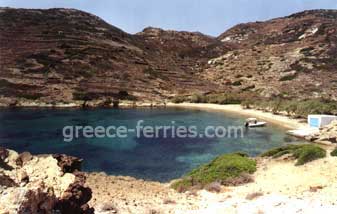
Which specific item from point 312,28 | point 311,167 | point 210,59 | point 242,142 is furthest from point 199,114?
point 312,28

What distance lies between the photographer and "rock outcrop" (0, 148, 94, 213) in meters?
10.9

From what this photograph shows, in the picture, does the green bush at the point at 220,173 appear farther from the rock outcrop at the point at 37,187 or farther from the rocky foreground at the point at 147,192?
the rock outcrop at the point at 37,187

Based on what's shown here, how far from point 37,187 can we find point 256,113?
69941 mm

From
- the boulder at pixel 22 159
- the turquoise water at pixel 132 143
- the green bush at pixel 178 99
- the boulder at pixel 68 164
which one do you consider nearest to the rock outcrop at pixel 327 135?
the turquoise water at pixel 132 143

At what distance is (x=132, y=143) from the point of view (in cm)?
4888

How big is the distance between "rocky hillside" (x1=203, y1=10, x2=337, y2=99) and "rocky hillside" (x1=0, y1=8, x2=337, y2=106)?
9.6 inches

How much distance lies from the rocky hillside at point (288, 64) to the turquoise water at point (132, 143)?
3626 cm

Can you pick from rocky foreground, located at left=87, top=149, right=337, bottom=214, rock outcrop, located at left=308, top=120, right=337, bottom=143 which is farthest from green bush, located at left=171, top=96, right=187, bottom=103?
rocky foreground, located at left=87, top=149, right=337, bottom=214

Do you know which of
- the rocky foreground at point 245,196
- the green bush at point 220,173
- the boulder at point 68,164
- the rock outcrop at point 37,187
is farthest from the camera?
the green bush at point 220,173

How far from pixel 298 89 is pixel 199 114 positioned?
35.5m

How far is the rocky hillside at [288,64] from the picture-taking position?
4247 inches

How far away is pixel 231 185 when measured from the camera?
24.5 m

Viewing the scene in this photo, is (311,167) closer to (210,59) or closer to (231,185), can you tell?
(231,185)

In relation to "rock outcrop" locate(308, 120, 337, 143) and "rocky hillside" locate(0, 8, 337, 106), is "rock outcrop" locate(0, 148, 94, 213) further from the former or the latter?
"rocky hillside" locate(0, 8, 337, 106)
